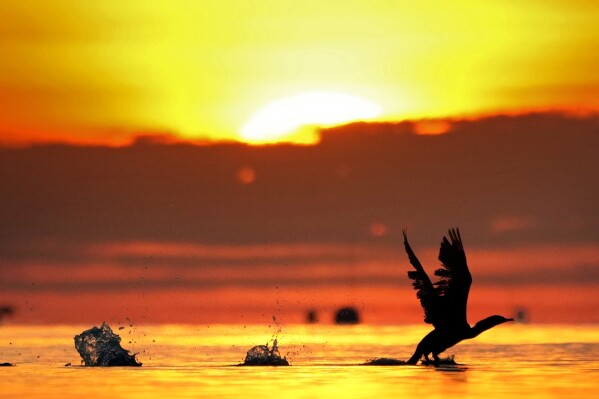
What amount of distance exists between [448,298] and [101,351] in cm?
1440

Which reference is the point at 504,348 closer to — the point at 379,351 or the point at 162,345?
the point at 379,351

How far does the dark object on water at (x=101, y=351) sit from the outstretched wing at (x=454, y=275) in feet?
42.6

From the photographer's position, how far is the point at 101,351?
6056 cm

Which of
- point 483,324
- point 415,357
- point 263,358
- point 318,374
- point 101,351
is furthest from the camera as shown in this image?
point 101,351

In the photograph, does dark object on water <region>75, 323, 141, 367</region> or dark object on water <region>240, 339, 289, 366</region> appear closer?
dark object on water <region>240, 339, 289, 366</region>

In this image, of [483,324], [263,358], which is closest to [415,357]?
[483,324]

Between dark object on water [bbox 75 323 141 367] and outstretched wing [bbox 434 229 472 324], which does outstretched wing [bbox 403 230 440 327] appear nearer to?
outstretched wing [bbox 434 229 472 324]

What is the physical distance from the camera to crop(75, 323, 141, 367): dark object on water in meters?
60.4

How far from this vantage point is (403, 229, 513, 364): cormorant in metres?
55.5

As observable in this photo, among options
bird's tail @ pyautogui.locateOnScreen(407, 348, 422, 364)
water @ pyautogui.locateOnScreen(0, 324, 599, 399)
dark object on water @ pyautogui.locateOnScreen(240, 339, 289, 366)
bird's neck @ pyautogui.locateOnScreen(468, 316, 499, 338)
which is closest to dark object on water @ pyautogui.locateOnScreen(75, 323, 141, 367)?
water @ pyautogui.locateOnScreen(0, 324, 599, 399)

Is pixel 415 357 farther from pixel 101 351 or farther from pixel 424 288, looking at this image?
pixel 101 351

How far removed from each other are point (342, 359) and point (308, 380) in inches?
644

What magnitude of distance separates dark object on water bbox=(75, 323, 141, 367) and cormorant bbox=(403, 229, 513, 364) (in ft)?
39.5

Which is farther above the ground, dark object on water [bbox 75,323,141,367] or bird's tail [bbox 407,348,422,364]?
dark object on water [bbox 75,323,141,367]
